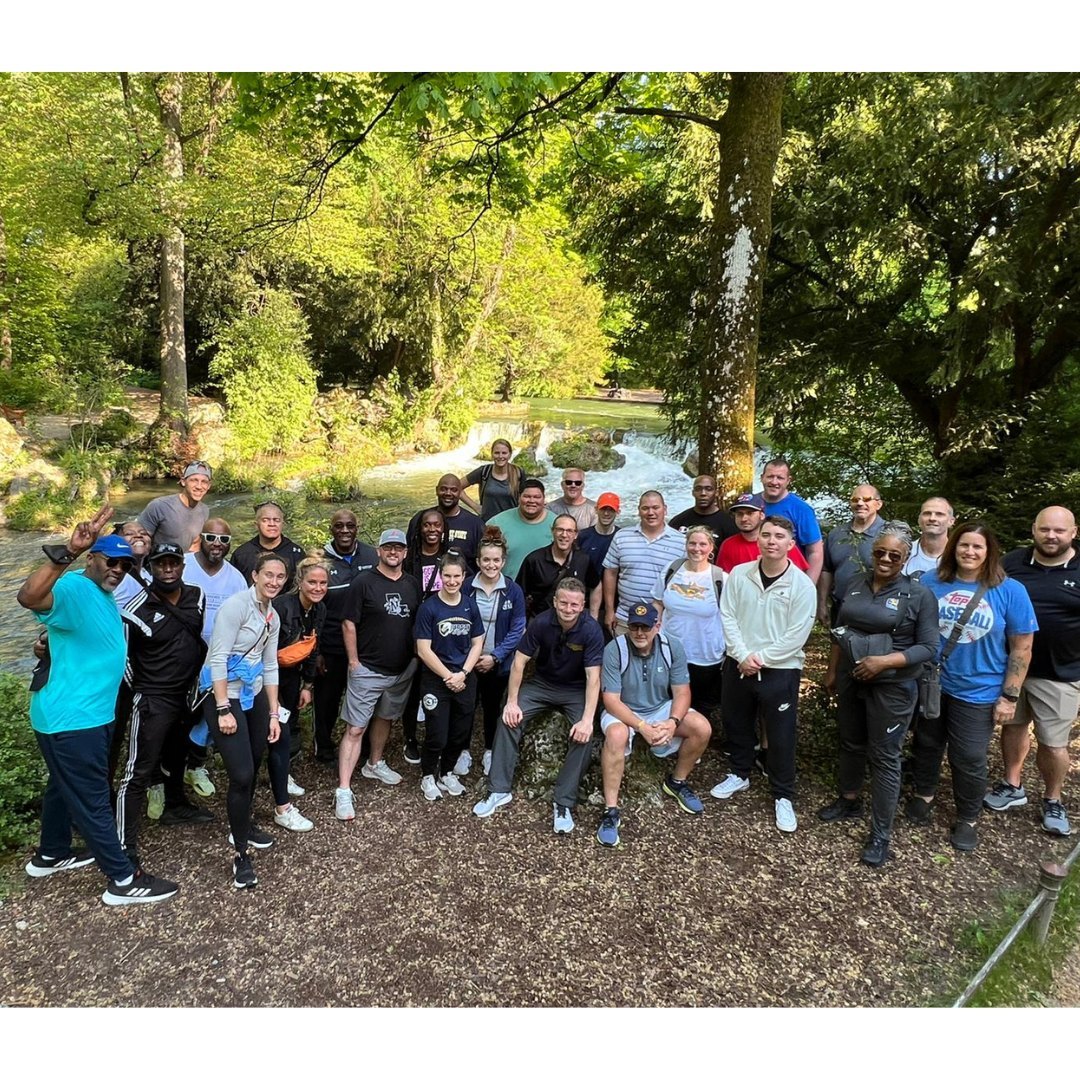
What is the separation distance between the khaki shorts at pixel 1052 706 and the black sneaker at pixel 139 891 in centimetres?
537

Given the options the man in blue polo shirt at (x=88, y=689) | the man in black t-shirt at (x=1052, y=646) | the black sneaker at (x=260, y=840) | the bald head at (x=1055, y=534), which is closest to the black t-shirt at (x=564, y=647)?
the black sneaker at (x=260, y=840)

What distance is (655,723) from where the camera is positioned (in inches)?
190

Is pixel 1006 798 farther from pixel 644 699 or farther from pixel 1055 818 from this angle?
pixel 644 699

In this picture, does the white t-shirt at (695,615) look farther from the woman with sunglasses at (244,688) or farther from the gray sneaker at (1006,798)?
the woman with sunglasses at (244,688)

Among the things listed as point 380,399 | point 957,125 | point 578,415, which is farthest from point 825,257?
point 578,415

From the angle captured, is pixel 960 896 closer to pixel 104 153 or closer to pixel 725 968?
pixel 725 968

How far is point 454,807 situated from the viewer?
196 inches

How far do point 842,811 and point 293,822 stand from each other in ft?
12.2

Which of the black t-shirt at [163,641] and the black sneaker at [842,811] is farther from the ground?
the black t-shirt at [163,641]

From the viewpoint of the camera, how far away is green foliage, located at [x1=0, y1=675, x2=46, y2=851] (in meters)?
4.46

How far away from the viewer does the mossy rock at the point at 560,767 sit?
5.02m

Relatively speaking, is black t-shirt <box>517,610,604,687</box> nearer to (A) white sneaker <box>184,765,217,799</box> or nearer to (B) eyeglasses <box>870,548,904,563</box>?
(B) eyeglasses <box>870,548,904,563</box>

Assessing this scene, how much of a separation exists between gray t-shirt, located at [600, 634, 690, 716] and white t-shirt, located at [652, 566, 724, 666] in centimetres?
23

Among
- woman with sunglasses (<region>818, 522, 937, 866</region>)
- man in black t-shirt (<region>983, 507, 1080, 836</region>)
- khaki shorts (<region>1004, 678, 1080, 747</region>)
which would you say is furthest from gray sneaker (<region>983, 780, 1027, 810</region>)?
woman with sunglasses (<region>818, 522, 937, 866</region>)
